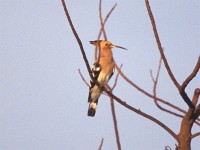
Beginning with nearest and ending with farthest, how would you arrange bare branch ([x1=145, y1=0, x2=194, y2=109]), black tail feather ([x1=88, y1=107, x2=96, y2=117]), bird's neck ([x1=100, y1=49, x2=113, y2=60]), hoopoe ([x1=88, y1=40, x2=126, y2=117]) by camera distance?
1. bare branch ([x1=145, y1=0, x2=194, y2=109])
2. hoopoe ([x1=88, y1=40, x2=126, y2=117])
3. black tail feather ([x1=88, y1=107, x2=96, y2=117])
4. bird's neck ([x1=100, y1=49, x2=113, y2=60])

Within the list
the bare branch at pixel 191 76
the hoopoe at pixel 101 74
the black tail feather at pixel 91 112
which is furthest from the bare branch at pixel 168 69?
the black tail feather at pixel 91 112

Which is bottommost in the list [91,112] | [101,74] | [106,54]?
[91,112]

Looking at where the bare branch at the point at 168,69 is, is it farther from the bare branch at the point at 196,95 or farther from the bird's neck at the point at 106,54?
the bird's neck at the point at 106,54

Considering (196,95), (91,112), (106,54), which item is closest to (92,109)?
(91,112)

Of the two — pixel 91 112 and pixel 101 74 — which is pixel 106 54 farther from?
pixel 91 112

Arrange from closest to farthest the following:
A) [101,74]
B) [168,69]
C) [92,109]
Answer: [168,69]
[101,74]
[92,109]

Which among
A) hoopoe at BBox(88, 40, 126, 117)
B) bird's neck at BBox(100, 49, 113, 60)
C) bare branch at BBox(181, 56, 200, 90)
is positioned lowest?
hoopoe at BBox(88, 40, 126, 117)

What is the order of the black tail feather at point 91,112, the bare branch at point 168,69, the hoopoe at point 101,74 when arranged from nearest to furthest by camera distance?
the bare branch at point 168,69 < the hoopoe at point 101,74 < the black tail feather at point 91,112

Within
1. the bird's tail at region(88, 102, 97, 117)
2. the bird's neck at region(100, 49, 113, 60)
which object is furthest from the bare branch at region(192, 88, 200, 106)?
the bird's neck at region(100, 49, 113, 60)

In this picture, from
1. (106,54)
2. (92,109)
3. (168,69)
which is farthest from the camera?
(106,54)

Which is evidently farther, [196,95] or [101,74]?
[101,74]

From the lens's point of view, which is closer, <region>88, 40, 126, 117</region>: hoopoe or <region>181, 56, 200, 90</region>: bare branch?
<region>181, 56, 200, 90</region>: bare branch

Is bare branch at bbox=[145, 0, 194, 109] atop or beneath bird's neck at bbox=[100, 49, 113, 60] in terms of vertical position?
atop

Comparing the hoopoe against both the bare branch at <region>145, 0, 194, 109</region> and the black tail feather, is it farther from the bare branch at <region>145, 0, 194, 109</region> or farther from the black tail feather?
the bare branch at <region>145, 0, 194, 109</region>
